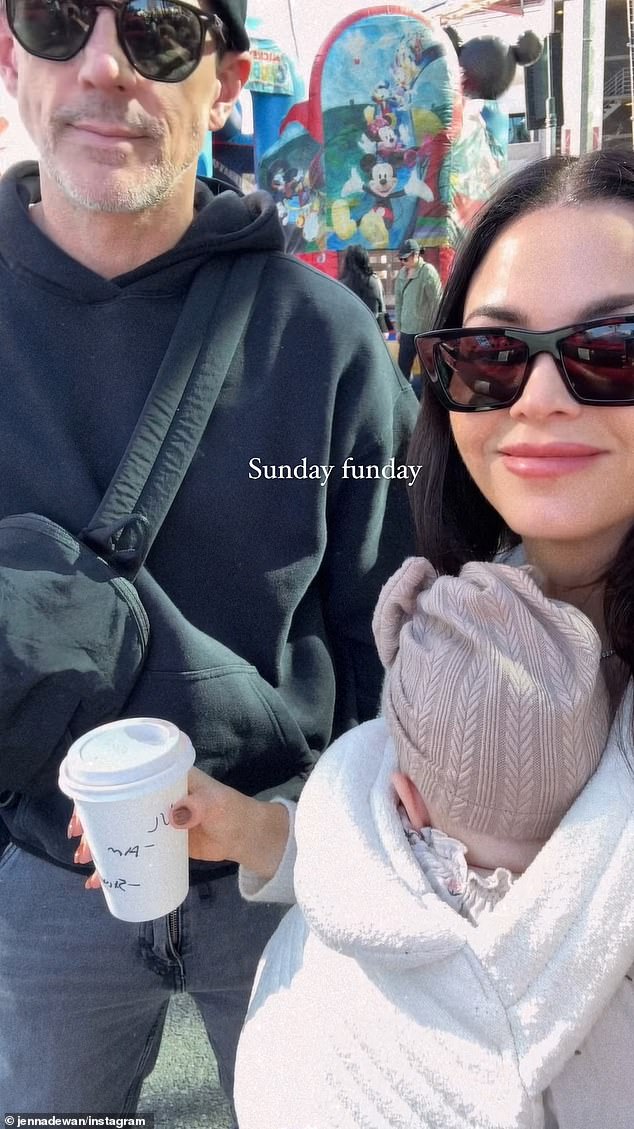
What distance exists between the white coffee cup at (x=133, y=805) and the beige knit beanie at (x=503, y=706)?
315 mm

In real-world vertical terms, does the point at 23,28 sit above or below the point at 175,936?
above

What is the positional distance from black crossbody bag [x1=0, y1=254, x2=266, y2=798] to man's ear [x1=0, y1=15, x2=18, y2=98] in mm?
458

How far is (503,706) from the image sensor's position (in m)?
0.78

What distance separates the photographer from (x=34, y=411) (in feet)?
3.98

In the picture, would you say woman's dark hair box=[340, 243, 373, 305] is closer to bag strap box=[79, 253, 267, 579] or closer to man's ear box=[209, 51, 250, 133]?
man's ear box=[209, 51, 250, 133]

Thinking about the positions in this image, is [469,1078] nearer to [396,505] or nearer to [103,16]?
[396,505]

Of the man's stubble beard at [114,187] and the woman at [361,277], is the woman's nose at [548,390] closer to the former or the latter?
the man's stubble beard at [114,187]

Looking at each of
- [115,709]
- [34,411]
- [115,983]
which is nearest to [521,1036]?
[115,709]

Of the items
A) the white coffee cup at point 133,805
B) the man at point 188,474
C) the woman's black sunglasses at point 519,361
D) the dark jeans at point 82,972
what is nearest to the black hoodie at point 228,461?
the man at point 188,474

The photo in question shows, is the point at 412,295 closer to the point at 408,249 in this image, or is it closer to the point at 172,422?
the point at 408,249

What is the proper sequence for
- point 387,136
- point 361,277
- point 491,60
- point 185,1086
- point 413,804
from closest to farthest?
1. point 413,804
2. point 185,1086
3. point 361,277
4. point 491,60
5. point 387,136

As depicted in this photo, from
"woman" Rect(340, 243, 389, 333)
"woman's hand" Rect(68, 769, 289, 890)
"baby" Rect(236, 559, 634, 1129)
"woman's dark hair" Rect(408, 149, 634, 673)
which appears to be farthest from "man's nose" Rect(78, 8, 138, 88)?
"woman" Rect(340, 243, 389, 333)

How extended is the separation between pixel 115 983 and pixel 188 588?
0.71m

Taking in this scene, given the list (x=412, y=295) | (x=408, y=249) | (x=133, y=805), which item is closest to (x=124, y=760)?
(x=133, y=805)
